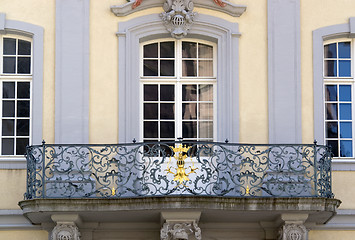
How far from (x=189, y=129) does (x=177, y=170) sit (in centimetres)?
173

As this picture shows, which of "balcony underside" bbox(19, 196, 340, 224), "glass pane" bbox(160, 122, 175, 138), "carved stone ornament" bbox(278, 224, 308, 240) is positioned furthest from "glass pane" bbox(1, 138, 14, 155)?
"carved stone ornament" bbox(278, 224, 308, 240)

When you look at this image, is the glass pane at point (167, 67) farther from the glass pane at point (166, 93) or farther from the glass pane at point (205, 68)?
the glass pane at point (205, 68)

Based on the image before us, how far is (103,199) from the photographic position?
60.5 feet

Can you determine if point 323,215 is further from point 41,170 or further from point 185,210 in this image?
point 41,170

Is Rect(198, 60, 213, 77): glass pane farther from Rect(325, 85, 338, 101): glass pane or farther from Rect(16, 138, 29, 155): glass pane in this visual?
Rect(16, 138, 29, 155): glass pane

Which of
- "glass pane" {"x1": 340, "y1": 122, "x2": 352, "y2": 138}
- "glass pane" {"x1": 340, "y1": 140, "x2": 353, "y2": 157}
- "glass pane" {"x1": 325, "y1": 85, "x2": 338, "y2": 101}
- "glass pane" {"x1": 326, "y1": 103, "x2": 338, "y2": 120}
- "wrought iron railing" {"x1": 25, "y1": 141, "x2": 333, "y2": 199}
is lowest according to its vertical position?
"wrought iron railing" {"x1": 25, "y1": 141, "x2": 333, "y2": 199}

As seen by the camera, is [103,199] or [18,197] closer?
[103,199]

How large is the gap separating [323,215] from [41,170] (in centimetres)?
450

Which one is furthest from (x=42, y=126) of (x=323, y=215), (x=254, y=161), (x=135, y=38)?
(x=323, y=215)

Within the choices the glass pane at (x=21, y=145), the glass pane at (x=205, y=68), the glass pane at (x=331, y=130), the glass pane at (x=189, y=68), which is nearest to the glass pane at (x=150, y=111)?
the glass pane at (x=189, y=68)

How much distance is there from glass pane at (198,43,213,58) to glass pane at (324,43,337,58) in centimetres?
195

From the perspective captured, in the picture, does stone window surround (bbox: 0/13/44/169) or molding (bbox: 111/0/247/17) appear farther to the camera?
molding (bbox: 111/0/247/17)

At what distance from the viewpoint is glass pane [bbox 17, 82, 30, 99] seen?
20.2m

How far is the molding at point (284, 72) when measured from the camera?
19.9 m
